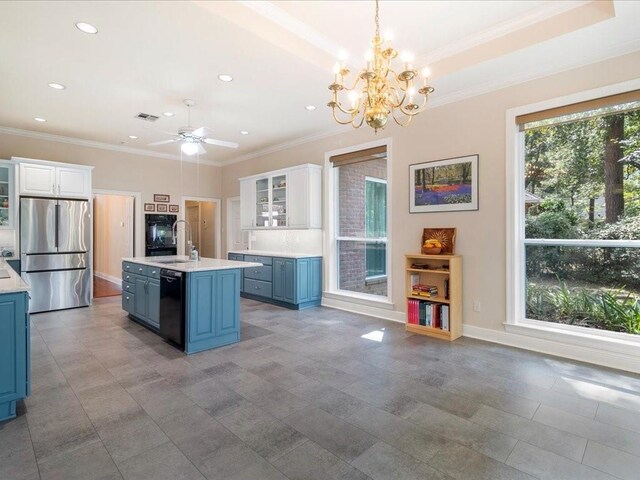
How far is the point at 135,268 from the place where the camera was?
4691mm

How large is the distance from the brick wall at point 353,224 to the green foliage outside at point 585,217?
7.35 ft

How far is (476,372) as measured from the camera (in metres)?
3.14

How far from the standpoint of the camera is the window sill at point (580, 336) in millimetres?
3193

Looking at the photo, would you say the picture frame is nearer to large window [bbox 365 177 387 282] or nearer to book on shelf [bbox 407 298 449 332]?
book on shelf [bbox 407 298 449 332]

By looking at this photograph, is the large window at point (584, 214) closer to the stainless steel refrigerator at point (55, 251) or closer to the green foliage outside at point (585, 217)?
the green foliage outside at point (585, 217)

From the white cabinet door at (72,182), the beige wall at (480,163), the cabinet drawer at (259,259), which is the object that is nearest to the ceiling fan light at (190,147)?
the cabinet drawer at (259,259)

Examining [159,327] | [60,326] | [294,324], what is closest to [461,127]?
[294,324]

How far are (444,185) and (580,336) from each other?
2.10m

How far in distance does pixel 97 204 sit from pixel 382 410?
32.9 feet

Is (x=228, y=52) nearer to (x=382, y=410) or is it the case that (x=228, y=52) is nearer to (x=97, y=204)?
A: (x=382, y=410)

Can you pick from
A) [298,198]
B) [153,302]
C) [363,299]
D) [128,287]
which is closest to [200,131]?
[153,302]

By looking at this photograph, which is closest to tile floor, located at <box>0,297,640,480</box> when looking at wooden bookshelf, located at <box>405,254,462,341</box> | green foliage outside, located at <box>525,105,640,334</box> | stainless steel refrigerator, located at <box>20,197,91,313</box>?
wooden bookshelf, located at <box>405,254,462,341</box>

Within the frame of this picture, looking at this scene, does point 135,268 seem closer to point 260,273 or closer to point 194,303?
point 194,303

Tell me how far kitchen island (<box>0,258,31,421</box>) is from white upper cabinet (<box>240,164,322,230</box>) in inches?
156
